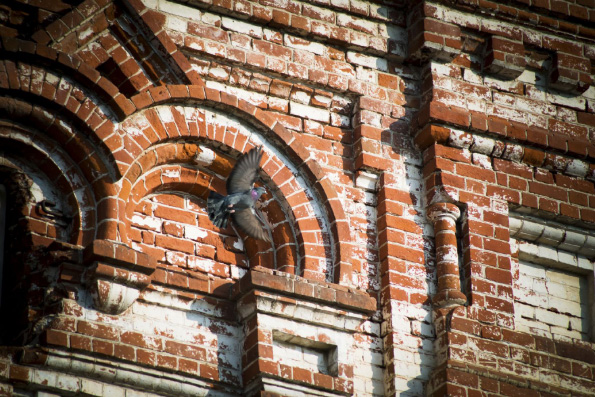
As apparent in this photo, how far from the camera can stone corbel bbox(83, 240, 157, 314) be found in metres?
8.73

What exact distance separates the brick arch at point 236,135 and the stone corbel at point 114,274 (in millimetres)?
865

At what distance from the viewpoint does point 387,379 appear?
938 centimetres

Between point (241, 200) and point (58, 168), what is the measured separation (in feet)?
4.14

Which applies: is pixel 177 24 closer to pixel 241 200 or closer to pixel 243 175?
pixel 243 175

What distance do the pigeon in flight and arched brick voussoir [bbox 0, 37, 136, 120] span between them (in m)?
0.83

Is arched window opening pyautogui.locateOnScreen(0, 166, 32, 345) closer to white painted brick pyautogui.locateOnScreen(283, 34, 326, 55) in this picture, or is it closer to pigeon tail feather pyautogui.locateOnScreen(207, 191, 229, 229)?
pigeon tail feather pyautogui.locateOnScreen(207, 191, 229, 229)

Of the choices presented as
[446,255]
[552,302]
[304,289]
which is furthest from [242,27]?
[552,302]

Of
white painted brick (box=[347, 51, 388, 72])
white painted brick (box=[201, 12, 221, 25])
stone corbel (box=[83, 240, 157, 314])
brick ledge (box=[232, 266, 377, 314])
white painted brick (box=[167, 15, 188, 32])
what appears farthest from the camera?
white painted brick (box=[347, 51, 388, 72])

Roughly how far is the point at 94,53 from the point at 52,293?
1800mm

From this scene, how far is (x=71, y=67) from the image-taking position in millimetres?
9203

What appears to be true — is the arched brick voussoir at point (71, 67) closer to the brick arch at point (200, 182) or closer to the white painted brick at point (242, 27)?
the brick arch at point (200, 182)

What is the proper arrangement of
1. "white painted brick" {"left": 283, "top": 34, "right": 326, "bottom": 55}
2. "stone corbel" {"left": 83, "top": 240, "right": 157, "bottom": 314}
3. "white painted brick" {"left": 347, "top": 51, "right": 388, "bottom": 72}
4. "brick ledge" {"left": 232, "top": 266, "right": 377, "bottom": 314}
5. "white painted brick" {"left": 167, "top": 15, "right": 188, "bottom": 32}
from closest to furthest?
"stone corbel" {"left": 83, "top": 240, "right": 157, "bottom": 314} < "brick ledge" {"left": 232, "top": 266, "right": 377, "bottom": 314} < "white painted brick" {"left": 167, "top": 15, "right": 188, "bottom": 32} < "white painted brick" {"left": 283, "top": 34, "right": 326, "bottom": 55} < "white painted brick" {"left": 347, "top": 51, "right": 388, "bottom": 72}

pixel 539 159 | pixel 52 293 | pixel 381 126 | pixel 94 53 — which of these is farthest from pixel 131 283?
pixel 539 159

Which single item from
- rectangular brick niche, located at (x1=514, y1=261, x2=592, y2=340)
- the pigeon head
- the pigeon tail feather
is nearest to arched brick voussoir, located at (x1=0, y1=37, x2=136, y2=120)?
the pigeon tail feather
